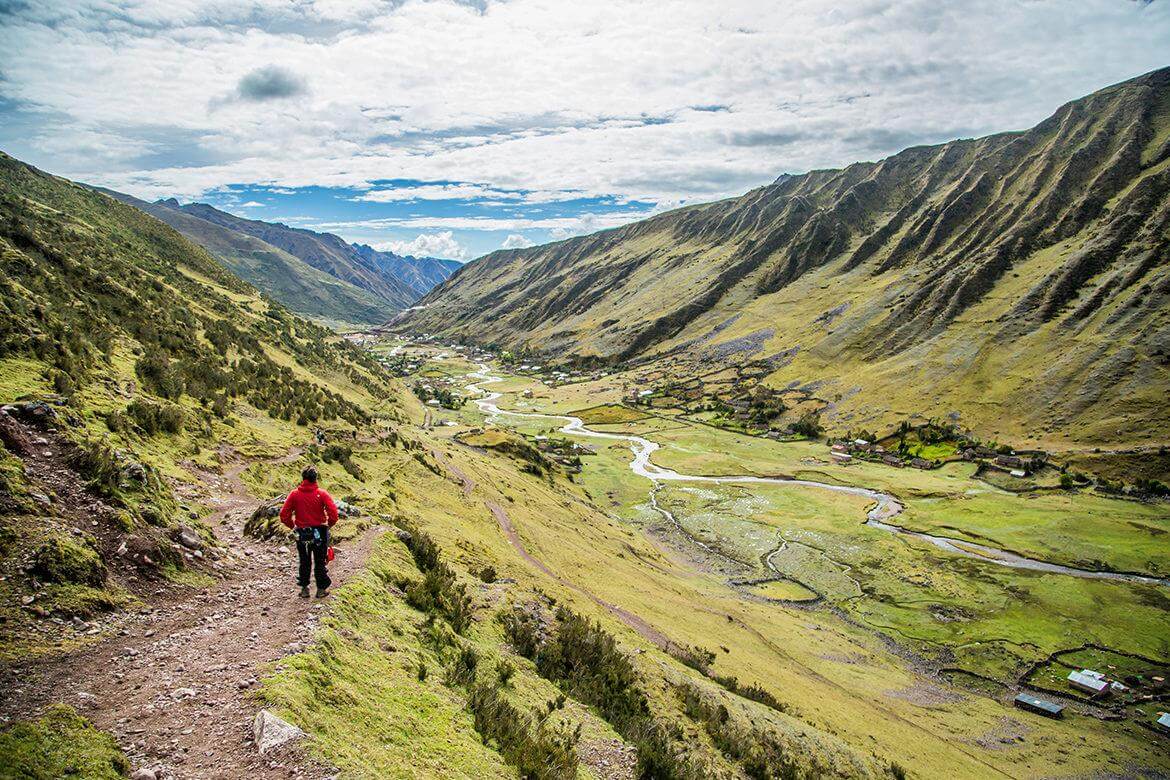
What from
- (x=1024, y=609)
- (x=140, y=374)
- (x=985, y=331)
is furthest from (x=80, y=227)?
(x=985, y=331)

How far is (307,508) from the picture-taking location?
1277 centimetres

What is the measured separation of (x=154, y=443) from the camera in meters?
18.8

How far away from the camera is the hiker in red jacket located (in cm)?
1265

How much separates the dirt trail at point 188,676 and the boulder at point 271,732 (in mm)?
138

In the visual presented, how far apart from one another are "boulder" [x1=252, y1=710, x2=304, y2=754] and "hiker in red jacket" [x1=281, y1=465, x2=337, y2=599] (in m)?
4.74

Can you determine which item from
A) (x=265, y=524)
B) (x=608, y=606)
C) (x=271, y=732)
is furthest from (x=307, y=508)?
(x=608, y=606)

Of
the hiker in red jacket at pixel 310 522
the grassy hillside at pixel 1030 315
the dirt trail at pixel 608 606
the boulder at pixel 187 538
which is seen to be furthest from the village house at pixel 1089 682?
the grassy hillside at pixel 1030 315

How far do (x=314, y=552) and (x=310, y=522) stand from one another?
941mm

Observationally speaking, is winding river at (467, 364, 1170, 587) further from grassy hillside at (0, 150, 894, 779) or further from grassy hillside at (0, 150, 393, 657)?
grassy hillside at (0, 150, 393, 657)

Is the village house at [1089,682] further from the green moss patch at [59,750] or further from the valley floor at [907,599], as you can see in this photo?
the green moss patch at [59,750]

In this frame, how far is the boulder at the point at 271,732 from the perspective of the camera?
788cm

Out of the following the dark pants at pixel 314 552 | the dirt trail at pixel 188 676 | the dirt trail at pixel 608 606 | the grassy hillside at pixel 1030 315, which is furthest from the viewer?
the grassy hillside at pixel 1030 315

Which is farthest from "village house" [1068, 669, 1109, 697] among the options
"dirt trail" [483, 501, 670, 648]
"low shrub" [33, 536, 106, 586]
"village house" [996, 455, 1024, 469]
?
"low shrub" [33, 536, 106, 586]

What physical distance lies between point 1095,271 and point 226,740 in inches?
7126
